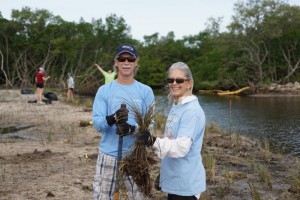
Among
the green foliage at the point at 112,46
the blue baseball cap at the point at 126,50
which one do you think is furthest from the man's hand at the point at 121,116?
the green foliage at the point at 112,46

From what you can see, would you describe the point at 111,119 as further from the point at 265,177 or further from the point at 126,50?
the point at 265,177

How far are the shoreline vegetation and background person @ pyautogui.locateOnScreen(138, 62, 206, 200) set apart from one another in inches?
44.1

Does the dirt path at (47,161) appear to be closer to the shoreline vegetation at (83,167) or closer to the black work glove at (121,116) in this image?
the shoreline vegetation at (83,167)

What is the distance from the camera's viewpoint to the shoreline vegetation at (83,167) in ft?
20.6

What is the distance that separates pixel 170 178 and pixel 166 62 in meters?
70.6

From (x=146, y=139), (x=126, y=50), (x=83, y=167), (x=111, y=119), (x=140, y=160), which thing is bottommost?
(x=83, y=167)

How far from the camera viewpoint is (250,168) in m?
8.75

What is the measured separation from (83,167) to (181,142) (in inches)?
188

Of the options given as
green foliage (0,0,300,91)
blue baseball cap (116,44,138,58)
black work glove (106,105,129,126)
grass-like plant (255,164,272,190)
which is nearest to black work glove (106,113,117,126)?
black work glove (106,105,129,126)

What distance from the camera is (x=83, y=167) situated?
7652 mm

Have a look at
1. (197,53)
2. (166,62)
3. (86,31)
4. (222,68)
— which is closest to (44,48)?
(86,31)

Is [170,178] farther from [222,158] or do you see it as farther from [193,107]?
[222,158]

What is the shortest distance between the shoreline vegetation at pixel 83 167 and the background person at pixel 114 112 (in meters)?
0.56

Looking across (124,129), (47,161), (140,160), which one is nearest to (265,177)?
(47,161)
